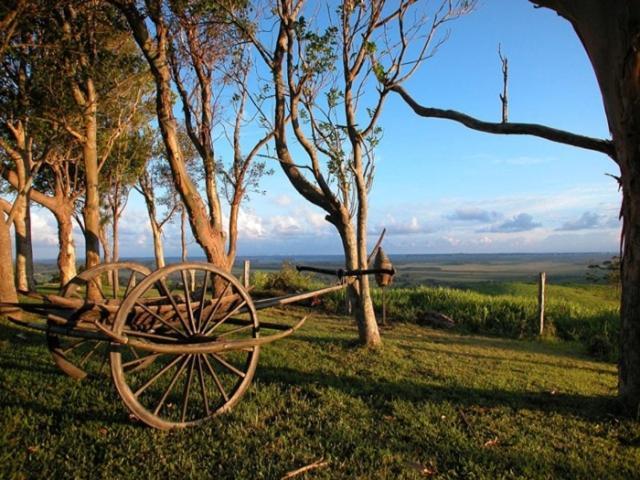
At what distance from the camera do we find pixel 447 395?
562 cm

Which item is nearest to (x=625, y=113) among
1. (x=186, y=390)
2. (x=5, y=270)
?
(x=186, y=390)

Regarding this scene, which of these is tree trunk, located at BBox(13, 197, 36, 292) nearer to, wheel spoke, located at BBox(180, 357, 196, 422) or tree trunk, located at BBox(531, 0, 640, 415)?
wheel spoke, located at BBox(180, 357, 196, 422)

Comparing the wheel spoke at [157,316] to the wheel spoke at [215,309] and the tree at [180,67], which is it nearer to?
the wheel spoke at [215,309]

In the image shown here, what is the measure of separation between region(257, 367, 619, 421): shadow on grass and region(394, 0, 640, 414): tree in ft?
1.63

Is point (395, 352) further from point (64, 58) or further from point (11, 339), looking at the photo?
point (64, 58)

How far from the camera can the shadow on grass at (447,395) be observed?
532 centimetres

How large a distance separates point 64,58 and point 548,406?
11951mm

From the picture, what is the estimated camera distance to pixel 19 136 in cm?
1245

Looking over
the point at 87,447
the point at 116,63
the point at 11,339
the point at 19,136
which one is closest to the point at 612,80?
the point at 87,447

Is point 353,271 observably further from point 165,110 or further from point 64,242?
point 64,242

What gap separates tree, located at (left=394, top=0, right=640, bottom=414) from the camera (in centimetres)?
469

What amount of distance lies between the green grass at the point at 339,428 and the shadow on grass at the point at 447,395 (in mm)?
24

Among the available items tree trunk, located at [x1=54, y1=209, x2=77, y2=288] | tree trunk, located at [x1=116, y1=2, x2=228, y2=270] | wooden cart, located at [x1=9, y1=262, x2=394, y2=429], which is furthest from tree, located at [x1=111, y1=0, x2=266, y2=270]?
tree trunk, located at [x1=54, y1=209, x2=77, y2=288]

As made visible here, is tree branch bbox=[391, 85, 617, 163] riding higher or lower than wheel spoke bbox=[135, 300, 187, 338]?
higher
